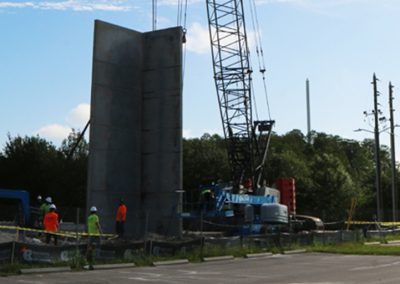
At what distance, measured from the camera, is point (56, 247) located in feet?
58.2

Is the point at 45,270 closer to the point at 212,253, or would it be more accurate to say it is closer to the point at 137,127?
the point at 212,253

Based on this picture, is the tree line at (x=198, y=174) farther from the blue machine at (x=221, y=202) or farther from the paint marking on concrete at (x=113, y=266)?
the paint marking on concrete at (x=113, y=266)

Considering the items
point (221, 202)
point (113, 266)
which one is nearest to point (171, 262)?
point (113, 266)

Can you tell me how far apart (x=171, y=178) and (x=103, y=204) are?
3.89 m

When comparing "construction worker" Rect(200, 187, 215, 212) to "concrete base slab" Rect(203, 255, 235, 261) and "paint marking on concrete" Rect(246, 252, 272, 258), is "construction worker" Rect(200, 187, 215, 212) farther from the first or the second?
"concrete base slab" Rect(203, 255, 235, 261)

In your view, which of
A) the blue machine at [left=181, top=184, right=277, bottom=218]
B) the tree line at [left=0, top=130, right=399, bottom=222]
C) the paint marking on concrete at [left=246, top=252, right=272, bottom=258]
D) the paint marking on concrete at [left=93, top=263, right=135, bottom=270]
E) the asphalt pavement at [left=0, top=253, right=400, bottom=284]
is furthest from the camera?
the tree line at [left=0, top=130, right=399, bottom=222]

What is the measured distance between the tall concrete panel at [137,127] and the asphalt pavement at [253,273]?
1078 centimetres

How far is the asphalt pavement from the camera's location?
14844 millimetres

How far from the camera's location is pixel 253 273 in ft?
55.5

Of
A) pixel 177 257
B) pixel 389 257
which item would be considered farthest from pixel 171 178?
pixel 389 257

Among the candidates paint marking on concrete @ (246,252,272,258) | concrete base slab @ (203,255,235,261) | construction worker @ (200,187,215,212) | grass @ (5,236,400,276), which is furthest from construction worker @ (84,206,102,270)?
construction worker @ (200,187,215,212)

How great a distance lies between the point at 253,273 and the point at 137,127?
17.0 meters

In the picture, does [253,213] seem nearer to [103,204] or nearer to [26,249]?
[103,204]

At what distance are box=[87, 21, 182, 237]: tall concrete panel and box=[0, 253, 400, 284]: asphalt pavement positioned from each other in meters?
10.8
